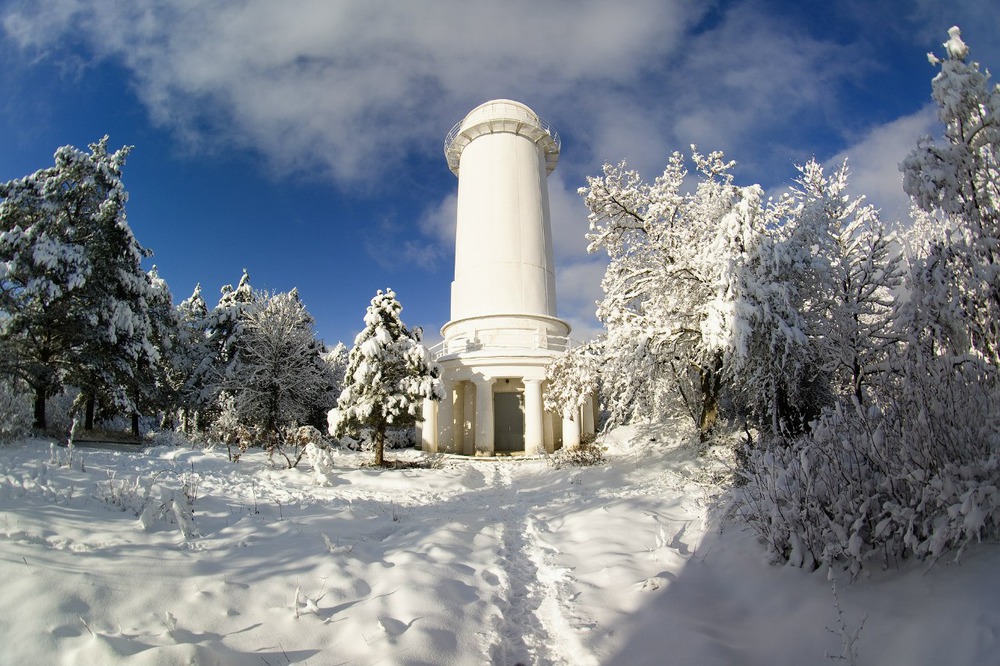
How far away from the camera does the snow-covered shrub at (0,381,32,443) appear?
11672 mm

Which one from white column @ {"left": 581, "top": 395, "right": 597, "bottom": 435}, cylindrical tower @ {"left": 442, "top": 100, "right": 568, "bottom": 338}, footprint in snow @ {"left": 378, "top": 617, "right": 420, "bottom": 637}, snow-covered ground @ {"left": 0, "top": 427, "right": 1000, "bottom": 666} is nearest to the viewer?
snow-covered ground @ {"left": 0, "top": 427, "right": 1000, "bottom": 666}

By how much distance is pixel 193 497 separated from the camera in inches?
277

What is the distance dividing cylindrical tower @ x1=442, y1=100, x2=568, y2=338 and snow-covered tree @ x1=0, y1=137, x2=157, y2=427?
499 inches

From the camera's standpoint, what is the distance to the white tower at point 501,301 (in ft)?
71.1

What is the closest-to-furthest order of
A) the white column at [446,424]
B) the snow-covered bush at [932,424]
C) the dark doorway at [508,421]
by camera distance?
the snow-covered bush at [932,424] < the white column at [446,424] < the dark doorway at [508,421]

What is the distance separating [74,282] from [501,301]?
15.5 m

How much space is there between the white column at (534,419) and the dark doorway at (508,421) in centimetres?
240

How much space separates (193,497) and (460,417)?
54.7ft

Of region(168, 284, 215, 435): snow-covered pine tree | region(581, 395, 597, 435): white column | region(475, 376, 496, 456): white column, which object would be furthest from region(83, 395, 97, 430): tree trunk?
region(581, 395, 597, 435): white column

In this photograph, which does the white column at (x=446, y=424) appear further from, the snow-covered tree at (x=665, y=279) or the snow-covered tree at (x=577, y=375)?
the snow-covered tree at (x=665, y=279)

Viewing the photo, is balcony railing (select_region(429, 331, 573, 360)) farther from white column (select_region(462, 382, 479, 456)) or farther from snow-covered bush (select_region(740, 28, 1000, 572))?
snow-covered bush (select_region(740, 28, 1000, 572))

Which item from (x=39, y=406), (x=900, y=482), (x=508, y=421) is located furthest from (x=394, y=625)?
(x=508, y=421)

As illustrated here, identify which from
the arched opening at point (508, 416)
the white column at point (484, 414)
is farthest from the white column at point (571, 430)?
the arched opening at point (508, 416)

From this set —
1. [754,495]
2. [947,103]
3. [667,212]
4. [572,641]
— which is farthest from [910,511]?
[667,212]
